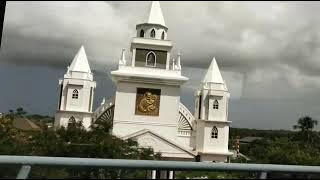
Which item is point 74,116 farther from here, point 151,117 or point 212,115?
point 212,115

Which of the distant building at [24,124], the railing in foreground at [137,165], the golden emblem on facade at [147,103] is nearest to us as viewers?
the railing in foreground at [137,165]

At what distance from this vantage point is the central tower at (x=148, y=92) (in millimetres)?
32531

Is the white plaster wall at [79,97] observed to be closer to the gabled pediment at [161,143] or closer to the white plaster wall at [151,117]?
the white plaster wall at [151,117]

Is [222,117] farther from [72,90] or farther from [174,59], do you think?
[72,90]

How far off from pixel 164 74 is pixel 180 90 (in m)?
1.57

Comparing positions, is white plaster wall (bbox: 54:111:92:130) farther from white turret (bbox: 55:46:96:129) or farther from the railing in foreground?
the railing in foreground

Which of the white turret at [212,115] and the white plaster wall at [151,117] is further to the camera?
the white turret at [212,115]

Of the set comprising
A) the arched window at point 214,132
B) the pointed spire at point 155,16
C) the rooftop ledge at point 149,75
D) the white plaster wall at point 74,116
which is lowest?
the arched window at point 214,132

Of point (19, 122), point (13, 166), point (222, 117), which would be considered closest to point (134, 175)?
point (13, 166)

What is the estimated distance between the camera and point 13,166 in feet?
5.99

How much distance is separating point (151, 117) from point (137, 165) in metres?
31.2

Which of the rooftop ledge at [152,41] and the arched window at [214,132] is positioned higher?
the rooftop ledge at [152,41]

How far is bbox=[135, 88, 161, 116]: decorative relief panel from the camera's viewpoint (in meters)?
32.9

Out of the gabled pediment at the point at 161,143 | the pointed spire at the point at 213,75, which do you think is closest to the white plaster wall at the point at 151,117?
the gabled pediment at the point at 161,143
